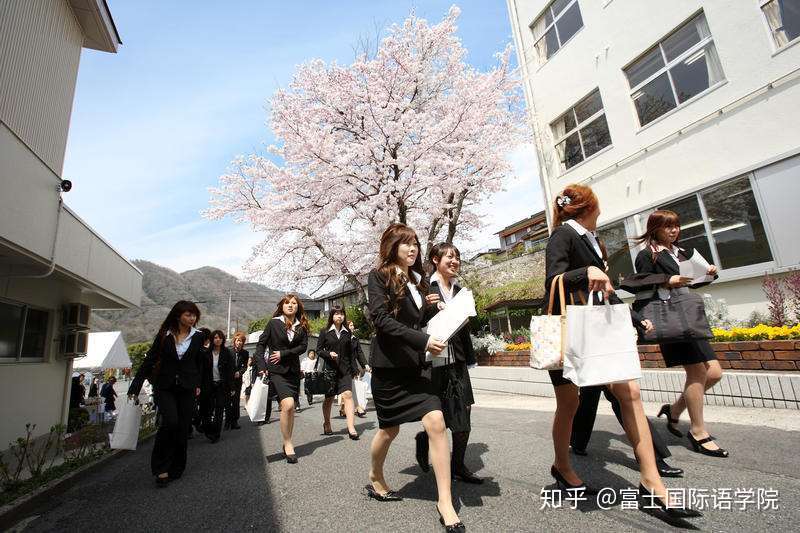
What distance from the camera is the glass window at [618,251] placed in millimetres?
9352

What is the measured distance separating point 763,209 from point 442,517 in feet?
25.8

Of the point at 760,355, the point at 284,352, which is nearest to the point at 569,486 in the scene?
the point at 284,352

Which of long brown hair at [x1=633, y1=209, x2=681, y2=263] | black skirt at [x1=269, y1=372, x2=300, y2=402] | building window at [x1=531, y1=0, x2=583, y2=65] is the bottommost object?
black skirt at [x1=269, y1=372, x2=300, y2=402]

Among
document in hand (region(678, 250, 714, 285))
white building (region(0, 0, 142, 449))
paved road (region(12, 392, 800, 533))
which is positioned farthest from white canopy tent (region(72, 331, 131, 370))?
document in hand (region(678, 250, 714, 285))

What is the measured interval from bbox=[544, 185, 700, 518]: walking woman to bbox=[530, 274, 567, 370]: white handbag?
0.07m

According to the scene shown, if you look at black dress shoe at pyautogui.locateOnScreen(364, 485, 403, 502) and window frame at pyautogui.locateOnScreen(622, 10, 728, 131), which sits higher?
window frame at pyautogui.locateOnScreen(622, 10, 728, 131)

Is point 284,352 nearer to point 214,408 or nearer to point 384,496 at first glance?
point 384,496

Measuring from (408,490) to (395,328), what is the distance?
1390 millimetres

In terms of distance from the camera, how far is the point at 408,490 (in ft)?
9.59

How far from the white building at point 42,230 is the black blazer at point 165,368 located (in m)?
1.87

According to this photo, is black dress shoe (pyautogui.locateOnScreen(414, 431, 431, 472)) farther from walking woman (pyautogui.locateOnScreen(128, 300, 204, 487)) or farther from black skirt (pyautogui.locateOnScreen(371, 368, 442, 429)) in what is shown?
walking woman (pyautogui.locateOnScreen(128, 300, 204, 487))

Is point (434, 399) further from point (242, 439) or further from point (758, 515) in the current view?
point (242, 439)

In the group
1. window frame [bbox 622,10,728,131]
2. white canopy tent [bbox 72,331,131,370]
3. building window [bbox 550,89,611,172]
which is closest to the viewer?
window frame [bbox 622,10,728,131]

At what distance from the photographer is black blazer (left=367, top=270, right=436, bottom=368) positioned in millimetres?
2373
